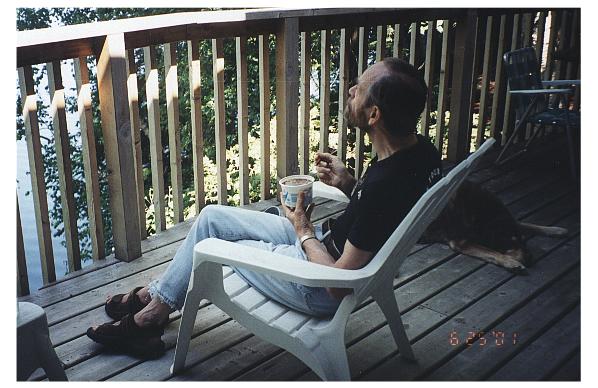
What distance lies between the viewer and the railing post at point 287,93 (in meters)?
3.14

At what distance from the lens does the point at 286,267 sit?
1612 mm

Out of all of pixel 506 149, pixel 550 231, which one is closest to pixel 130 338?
pixel 550 231

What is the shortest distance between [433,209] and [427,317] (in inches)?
28.5

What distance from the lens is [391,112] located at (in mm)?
1753

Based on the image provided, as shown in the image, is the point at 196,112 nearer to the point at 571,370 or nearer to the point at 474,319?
the point at 474,319

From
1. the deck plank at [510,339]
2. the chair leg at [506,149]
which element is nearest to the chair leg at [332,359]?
the deck plank at [510,339]

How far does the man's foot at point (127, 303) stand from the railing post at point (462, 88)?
235 centimetres

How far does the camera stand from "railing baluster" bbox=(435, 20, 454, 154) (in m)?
3.76

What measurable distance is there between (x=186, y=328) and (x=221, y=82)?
5.19 feet
